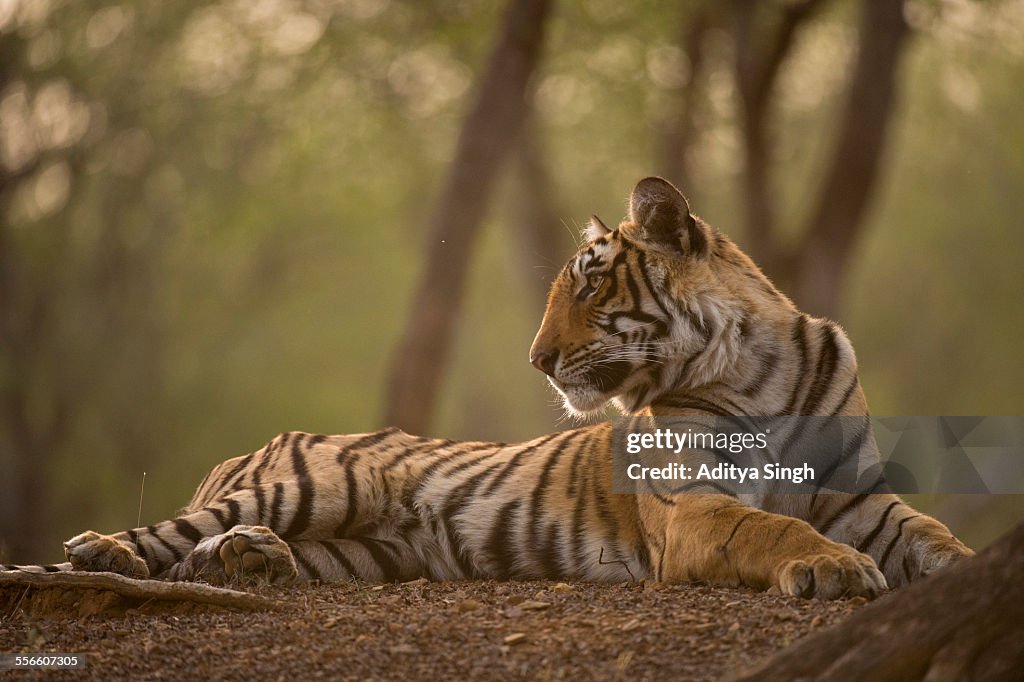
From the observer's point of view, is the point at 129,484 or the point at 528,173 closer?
the point at 528,173

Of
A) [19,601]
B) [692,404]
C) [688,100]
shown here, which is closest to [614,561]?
[692,404]

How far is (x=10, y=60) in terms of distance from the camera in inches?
662

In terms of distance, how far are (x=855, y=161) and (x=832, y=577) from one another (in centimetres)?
843

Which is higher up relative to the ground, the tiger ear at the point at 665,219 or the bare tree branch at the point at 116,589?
the tiger ear at the point at 665,219

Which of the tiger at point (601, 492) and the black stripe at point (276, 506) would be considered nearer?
the tiger at point (601, 492)

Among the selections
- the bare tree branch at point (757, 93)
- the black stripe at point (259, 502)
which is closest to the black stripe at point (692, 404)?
the black stripe at point (259, 502)

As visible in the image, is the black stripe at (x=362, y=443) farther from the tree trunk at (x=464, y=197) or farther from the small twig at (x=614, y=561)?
the tree trunk at (x=464, y=197)

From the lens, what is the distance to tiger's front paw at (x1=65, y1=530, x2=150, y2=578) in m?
4.57

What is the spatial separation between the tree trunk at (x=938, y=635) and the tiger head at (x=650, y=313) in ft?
6.83

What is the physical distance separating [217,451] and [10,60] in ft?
24.4

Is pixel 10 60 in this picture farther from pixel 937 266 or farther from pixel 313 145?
pixel 937 266

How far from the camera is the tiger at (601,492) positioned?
15.0 feet

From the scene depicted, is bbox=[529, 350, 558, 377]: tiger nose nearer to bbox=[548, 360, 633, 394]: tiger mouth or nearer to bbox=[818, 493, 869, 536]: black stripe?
bbox=[548, 360, 633, 394]: tiger mouth

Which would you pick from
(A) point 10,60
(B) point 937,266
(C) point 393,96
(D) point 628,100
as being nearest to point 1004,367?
(B) point 937,266
